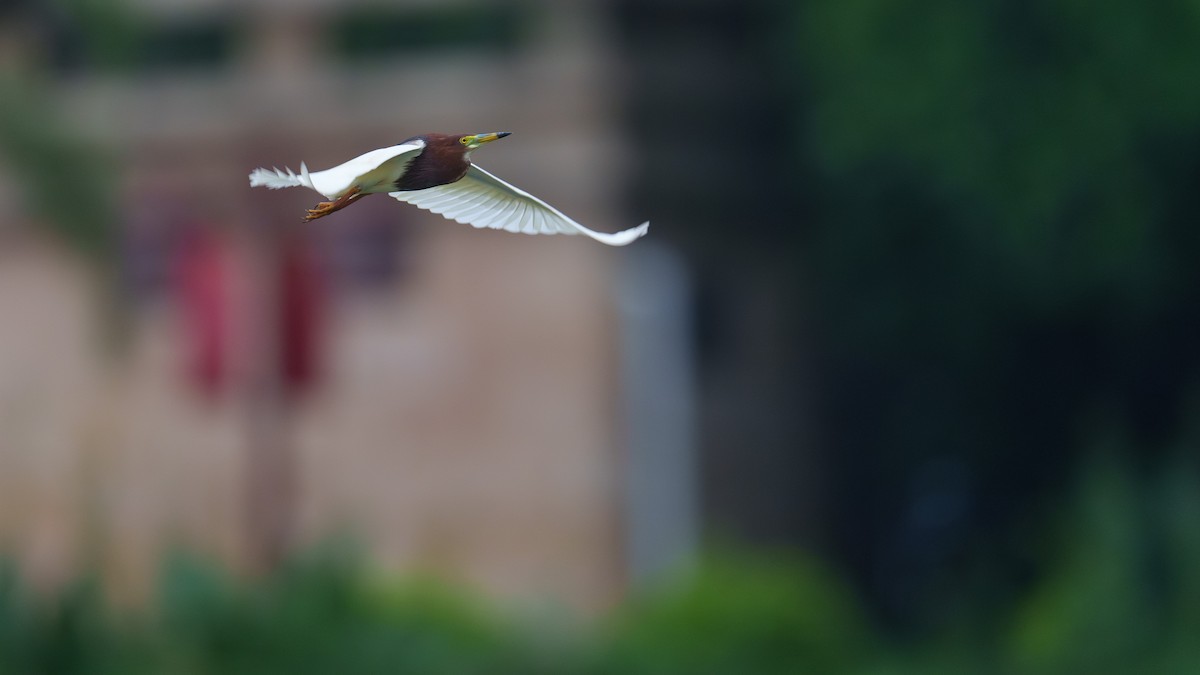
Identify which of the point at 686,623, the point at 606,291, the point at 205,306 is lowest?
the point at 686,623

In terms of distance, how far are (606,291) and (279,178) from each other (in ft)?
47.7

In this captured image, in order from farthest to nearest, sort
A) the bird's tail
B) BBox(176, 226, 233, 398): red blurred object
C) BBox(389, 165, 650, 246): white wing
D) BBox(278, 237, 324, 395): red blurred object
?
BBox(176, 226, 233, 398): red blurred object, BBox(278, 237, 324, 395): red blurred object, BBox(389, 165, 650, 246): white wing, the bird's tail

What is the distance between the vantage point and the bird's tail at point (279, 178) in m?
1.17

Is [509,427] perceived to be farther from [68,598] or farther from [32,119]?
[68,598]

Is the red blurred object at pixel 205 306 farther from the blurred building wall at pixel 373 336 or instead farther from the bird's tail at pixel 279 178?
the bird's tail at pixel 279 178

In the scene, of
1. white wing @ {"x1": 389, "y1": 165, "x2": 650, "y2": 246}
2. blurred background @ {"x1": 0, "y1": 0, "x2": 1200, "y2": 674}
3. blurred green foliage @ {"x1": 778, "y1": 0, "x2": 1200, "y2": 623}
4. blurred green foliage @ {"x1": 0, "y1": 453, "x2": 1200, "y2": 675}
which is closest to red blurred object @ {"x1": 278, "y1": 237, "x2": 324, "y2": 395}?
blurred background @ {"x1": 0, "y1": 0, "x2": 1200, "y2": 674}

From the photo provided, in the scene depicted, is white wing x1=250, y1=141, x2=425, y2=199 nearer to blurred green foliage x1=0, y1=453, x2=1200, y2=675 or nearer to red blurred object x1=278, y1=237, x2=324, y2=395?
blurred green foliage x1=0, y1=453, x2=1200, y2=675

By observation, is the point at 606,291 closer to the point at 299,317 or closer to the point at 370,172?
the point at 299,317

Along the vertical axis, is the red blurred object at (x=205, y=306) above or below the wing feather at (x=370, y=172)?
below

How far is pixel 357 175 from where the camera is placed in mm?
1194

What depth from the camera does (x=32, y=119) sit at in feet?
33.2

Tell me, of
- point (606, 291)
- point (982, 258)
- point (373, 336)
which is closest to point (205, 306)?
point (373, 336)

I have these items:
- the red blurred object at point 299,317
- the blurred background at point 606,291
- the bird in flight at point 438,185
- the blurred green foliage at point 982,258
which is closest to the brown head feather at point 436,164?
the bird in flight at point 438,185

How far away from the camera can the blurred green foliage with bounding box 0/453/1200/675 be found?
675 cm
